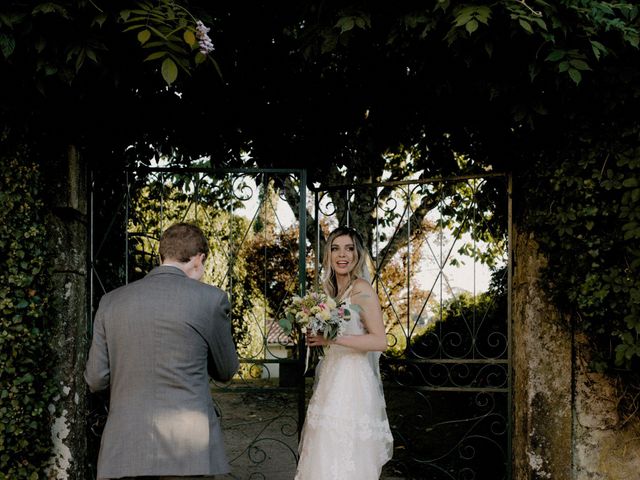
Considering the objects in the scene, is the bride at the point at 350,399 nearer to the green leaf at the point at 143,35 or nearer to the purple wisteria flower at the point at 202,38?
the purple wisteria flower at the point at 202,38

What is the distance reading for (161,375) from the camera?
2.72m

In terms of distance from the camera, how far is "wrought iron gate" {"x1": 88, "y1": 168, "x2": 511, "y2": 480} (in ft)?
15.5

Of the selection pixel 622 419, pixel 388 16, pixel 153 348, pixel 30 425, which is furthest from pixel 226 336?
pixel 622 419

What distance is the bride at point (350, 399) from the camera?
390 cm

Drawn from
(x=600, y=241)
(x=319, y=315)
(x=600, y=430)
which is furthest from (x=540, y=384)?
(x=319, y=315)

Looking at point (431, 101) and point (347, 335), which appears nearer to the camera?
point (347, 335)

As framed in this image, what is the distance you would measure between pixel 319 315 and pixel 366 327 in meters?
0.50

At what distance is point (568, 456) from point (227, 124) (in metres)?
4.03

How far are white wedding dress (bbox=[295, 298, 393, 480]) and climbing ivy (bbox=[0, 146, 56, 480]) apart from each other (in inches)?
68.3

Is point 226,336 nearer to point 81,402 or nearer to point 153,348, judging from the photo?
point 153,348

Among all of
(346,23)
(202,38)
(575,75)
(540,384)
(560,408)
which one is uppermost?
(346,23)

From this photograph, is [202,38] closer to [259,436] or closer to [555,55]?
[555,55]

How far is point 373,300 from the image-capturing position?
4059 mm

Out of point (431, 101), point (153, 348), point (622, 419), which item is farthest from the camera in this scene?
point (431, 101)
